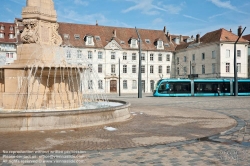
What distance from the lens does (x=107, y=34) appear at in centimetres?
5362

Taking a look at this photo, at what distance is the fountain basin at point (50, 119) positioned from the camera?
845cm

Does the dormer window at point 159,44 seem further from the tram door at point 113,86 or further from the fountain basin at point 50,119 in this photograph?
the fountain basin at point 50,119

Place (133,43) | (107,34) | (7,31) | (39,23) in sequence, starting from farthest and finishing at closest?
(7,31) < (133,43) < (107,34) < (39,23)

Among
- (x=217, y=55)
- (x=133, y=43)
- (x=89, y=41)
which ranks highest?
(x=133, y=43)

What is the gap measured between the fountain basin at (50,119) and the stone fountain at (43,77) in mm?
38

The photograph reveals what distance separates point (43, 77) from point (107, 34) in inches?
1693

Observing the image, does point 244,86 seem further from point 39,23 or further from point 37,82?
point 37,82

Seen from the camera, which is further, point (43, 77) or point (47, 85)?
point (47, 85)

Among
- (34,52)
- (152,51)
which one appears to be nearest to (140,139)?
(34,52)

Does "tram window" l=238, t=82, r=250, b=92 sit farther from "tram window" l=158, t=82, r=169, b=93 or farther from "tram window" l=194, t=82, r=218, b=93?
"tram window" l=158, t=82, r=169, b=93

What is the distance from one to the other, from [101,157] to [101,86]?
4555 centimetres

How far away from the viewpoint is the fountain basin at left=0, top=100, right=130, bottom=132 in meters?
8.45

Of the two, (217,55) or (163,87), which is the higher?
(217,55)

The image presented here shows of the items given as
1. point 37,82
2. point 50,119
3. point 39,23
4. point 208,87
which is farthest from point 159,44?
point 50,119
